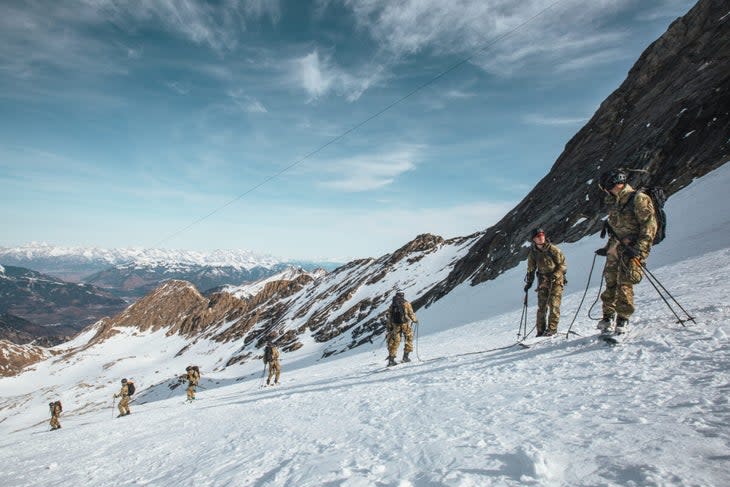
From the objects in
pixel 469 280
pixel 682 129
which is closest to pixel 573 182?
pixel 682 129

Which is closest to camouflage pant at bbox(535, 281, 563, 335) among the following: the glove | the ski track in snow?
the ski track in snow

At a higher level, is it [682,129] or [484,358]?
[682,129]

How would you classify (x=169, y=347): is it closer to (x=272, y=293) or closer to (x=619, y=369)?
→ (x=272, y=293)

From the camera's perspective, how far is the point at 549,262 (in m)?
9.84

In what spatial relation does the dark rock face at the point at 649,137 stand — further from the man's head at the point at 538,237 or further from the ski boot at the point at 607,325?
the ski boot at the point at 607,325

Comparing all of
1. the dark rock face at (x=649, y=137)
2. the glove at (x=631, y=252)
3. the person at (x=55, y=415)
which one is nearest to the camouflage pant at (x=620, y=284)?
the glove at (x=631, y=252)

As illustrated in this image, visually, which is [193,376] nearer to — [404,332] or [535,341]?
[404,332]

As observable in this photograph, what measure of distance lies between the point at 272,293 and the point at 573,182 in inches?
5290

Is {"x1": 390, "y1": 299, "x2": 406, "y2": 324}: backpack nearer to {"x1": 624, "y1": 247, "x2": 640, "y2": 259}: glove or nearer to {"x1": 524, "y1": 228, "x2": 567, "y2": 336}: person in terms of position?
{"x1": 524, "y1": 228, "x2": 567, "y2": 336}: person

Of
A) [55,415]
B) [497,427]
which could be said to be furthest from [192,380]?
[497,427]

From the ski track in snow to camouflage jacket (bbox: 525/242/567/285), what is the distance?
5.48ft

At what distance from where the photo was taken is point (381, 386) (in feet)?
31.6

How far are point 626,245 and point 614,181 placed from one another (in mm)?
1335

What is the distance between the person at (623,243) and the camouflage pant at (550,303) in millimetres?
2221
